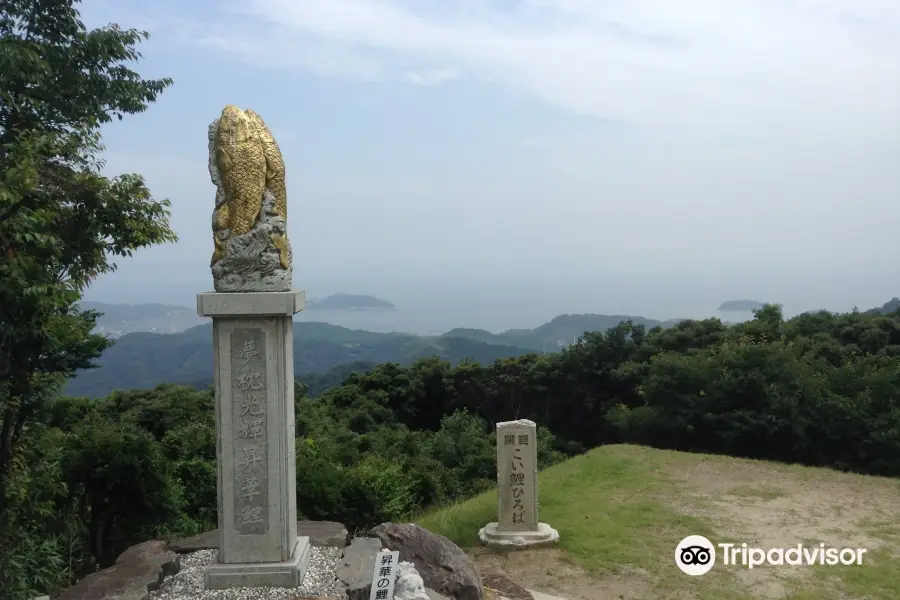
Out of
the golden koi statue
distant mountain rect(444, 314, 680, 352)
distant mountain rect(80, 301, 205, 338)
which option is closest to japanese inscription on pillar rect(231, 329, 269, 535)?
the golden koi statue

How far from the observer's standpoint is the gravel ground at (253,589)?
16.6 feet

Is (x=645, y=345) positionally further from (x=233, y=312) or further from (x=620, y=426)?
(x=233, y=312)

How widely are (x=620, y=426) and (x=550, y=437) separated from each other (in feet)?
7.40

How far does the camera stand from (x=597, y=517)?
8703 mm

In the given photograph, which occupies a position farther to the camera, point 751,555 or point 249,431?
point 751,555

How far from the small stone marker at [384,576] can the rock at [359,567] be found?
0.09 metres

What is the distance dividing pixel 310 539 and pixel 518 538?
2.64 metres

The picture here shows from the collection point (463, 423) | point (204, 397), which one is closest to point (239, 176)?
point (204, 397)

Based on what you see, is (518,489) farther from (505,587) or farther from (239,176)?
(239,176)

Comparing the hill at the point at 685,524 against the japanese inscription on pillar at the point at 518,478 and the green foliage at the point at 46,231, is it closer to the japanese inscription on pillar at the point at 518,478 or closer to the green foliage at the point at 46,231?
the japanese inscription on pillar at the point at 518,478

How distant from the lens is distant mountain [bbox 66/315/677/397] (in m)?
22.5

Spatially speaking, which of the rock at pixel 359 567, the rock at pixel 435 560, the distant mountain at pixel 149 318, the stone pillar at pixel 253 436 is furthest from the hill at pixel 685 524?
the distant mountain at pixel 149 318

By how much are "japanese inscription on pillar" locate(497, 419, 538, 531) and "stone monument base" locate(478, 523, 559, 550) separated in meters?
0.08

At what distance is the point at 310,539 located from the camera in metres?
6.21
